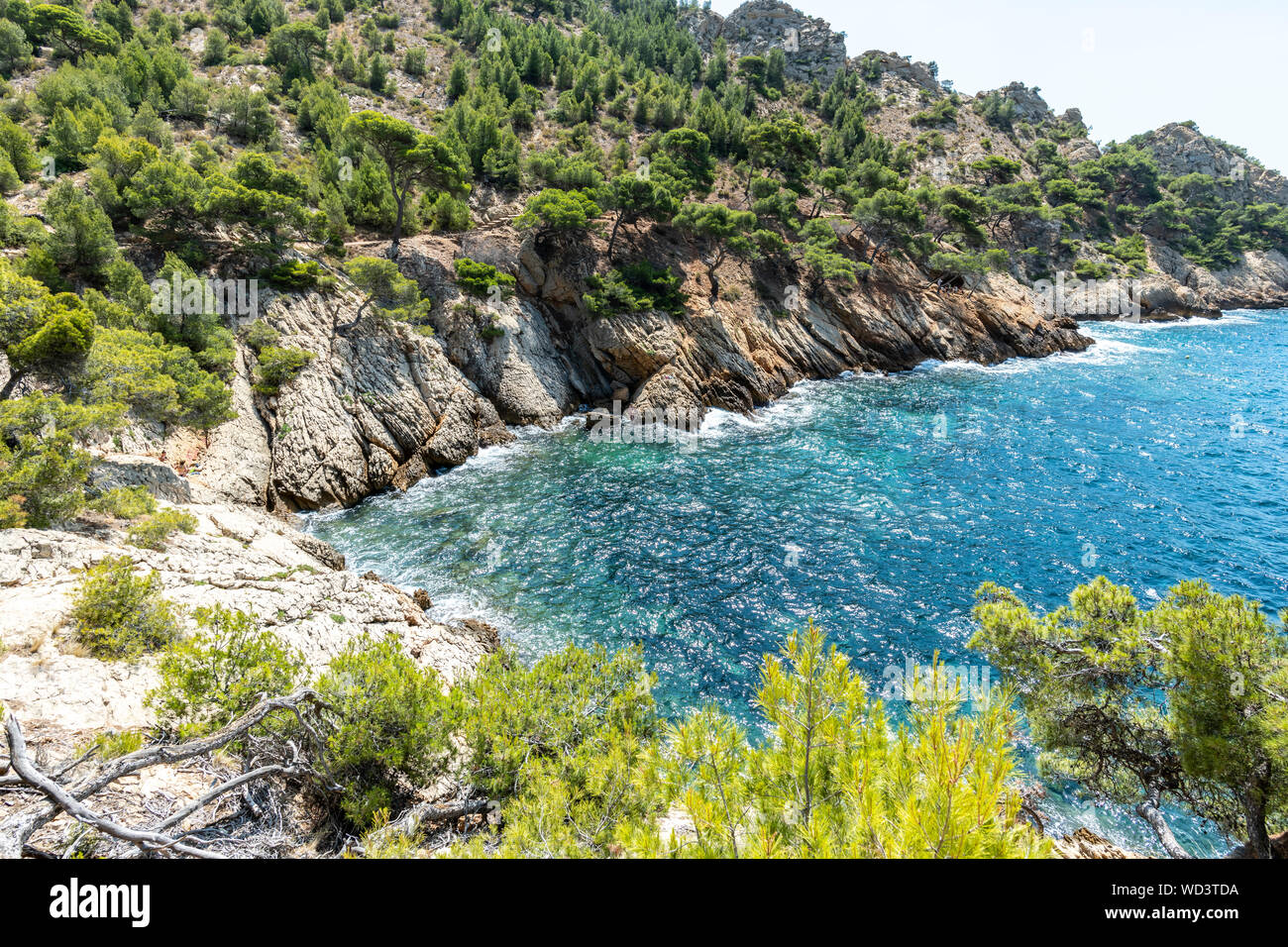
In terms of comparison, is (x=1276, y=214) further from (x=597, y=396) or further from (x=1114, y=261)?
(x=597, y=396)

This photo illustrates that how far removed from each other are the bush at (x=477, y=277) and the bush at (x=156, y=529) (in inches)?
950

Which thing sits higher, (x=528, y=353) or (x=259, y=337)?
(x=528, y=353)

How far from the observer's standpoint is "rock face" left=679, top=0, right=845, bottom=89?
99.0 m

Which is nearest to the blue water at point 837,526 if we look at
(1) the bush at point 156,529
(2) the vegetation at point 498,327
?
(2) the vegetation at point 498,327

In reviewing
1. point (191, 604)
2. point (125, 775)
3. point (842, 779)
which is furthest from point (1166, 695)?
point (191, 604)

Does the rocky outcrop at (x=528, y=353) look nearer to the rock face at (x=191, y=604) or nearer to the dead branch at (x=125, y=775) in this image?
the rock face at (x=191, y=604)

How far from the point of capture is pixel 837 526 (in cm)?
2423

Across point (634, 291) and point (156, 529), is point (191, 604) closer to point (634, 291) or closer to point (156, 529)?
point (156, 529)

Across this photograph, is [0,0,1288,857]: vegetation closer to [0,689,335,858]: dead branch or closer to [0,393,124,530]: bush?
[0,393,124,530]: bush

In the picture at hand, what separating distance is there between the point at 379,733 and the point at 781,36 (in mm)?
137596

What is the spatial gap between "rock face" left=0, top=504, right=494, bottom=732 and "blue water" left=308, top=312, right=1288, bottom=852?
3188mm

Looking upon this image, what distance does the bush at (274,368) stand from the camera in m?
25.1

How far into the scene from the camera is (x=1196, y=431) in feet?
116
